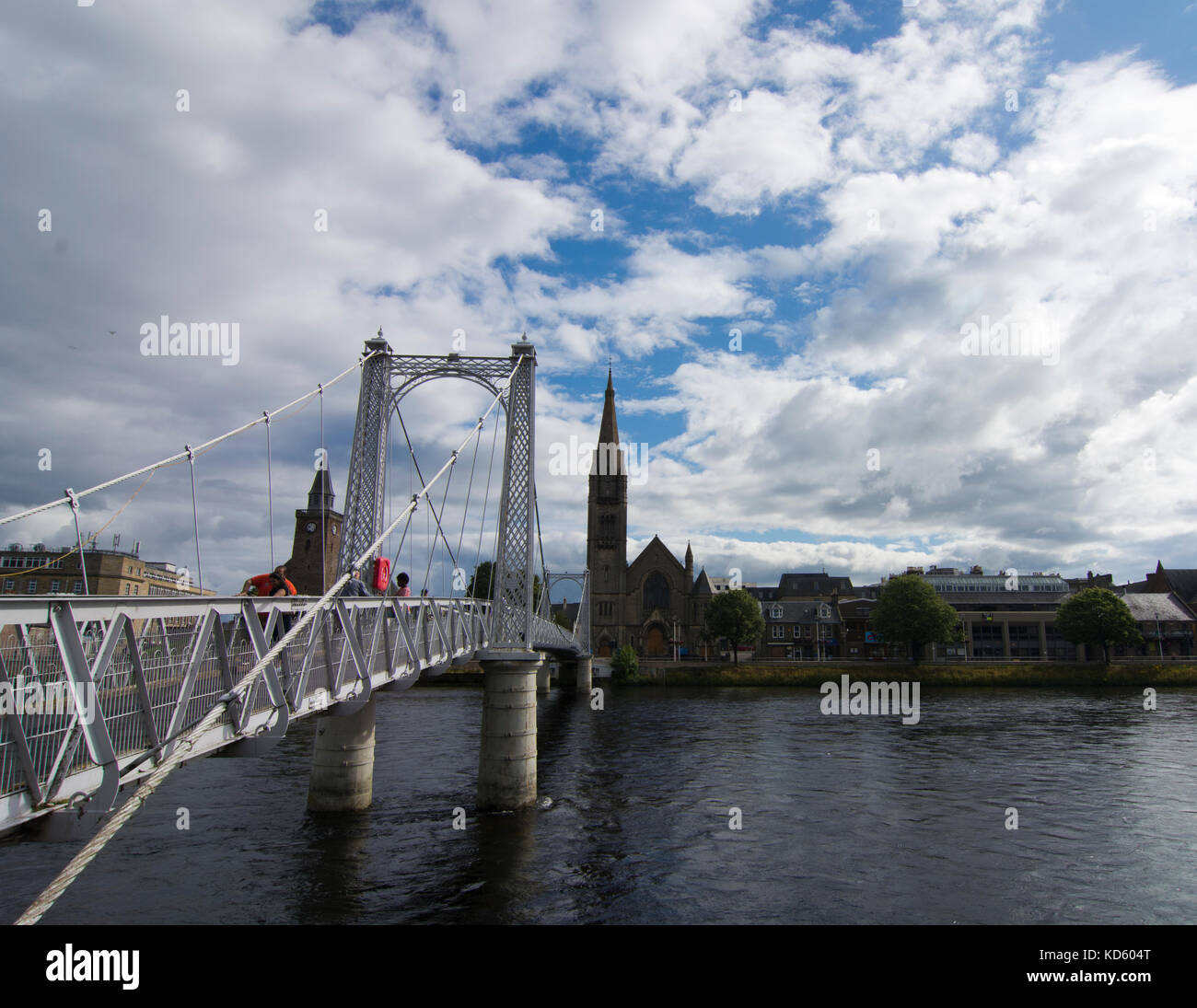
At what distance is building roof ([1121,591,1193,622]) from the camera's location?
3564 inches

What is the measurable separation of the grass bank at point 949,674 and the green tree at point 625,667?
993 millimetres

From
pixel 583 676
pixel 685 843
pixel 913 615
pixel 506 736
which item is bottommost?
pixel 583 676

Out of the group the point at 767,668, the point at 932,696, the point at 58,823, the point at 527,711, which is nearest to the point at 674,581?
the point at 767,668

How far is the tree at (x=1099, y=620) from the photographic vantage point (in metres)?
77.0

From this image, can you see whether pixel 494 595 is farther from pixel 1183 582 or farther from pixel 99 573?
pixel 1183 582

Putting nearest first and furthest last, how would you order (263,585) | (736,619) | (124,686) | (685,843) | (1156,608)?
(124,686), (263,585), (685,843), (736,619), (1156,608)

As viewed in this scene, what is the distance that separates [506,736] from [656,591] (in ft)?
289

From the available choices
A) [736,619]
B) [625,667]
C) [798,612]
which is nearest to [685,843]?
[625,667]

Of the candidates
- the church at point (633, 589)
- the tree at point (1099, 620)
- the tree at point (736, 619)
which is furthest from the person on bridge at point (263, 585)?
the church at point (633, 589)

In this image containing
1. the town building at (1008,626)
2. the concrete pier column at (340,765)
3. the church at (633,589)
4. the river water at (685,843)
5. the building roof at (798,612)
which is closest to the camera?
the river water at (685,843)

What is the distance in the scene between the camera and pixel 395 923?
1591 centimetres

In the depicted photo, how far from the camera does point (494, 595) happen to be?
27.0 meters

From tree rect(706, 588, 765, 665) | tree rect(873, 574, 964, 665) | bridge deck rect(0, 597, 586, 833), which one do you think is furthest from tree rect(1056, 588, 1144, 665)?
bridge deck rect(0, 597, 586, 833)

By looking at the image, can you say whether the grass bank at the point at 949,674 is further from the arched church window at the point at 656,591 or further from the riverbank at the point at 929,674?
the arched church window at the point at 656,591
